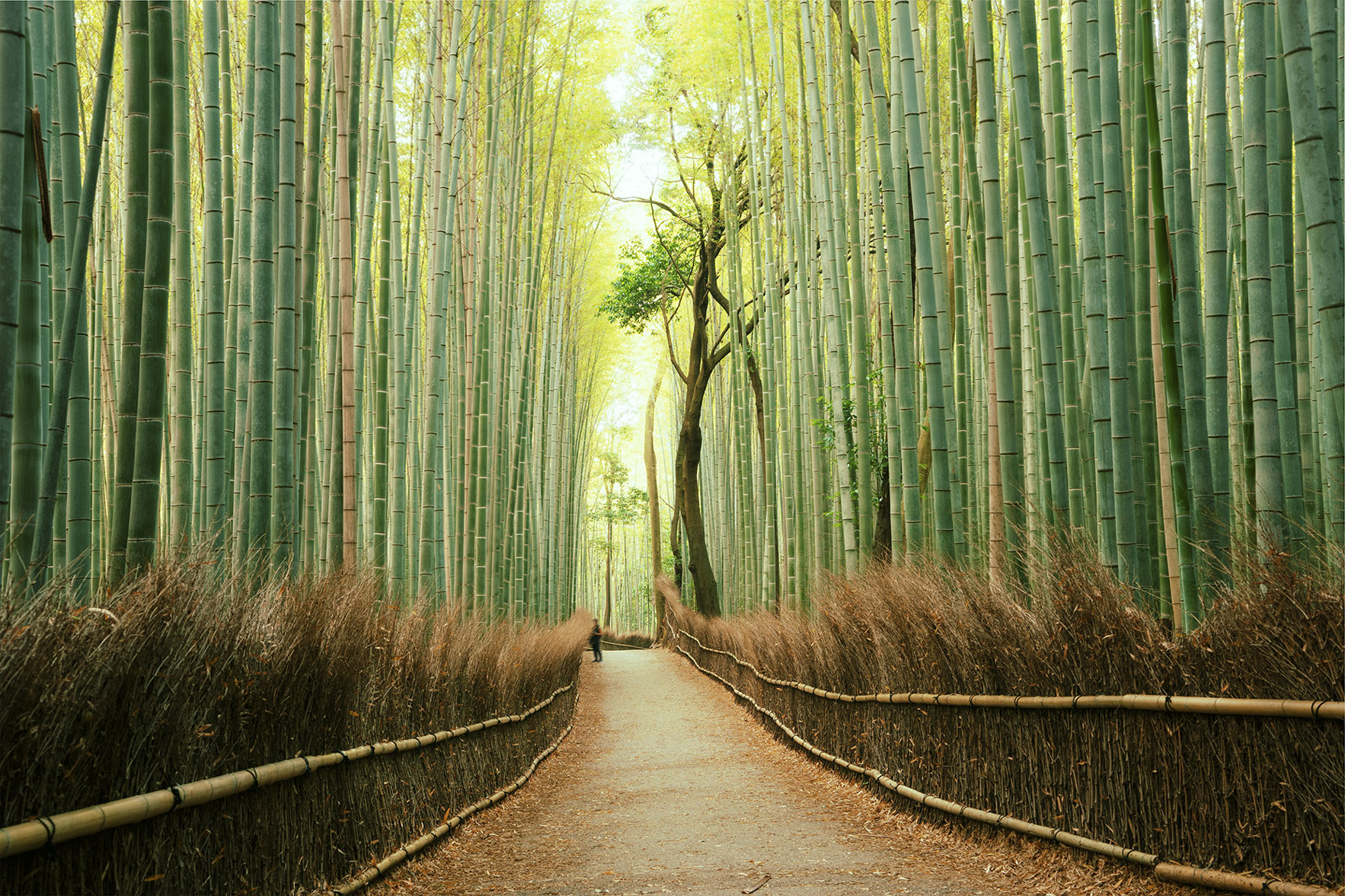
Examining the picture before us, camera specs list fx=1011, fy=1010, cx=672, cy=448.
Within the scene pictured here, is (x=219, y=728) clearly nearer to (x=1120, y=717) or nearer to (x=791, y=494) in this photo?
(x=1120, y=717)

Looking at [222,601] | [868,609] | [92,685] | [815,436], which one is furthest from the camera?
[815,436]

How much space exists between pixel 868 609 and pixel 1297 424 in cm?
200

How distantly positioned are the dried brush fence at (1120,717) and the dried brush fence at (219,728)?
195 cm

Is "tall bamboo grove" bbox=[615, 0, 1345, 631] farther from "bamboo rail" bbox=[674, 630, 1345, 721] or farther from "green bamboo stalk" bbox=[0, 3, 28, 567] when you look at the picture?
"green bamboo stalk" bbox=[0, 3, 28, 567]


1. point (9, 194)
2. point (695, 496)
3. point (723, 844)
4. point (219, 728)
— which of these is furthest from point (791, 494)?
point (9, 194)

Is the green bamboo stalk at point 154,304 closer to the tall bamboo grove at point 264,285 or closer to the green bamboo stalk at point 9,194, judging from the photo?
the tall bamboo grove at point 264,285

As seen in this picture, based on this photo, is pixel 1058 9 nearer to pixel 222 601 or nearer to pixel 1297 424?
pixel 1297 424

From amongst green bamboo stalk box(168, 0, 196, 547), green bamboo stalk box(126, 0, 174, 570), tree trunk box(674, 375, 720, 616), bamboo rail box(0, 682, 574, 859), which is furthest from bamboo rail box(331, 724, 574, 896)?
tree trunk box(674, 375, 720, 616)

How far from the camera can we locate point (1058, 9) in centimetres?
412

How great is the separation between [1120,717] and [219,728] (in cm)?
228

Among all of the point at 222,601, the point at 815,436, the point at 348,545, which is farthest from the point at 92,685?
the point at 815,436

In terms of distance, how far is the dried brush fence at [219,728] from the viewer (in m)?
1.57

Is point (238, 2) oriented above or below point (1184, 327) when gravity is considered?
above

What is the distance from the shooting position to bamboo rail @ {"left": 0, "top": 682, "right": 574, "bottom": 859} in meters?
1.47
